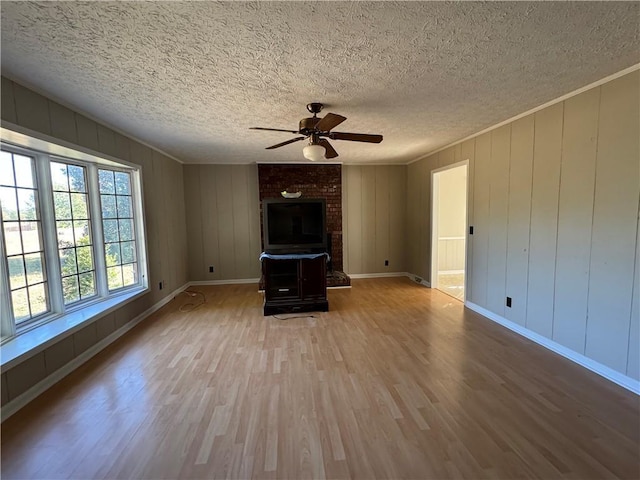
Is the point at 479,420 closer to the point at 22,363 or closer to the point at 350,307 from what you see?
the point at 350,307

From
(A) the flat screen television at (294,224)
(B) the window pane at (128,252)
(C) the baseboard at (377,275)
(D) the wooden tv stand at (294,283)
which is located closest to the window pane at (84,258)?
(B) the window pane at (128,252)

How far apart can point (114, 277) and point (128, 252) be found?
0.36 m

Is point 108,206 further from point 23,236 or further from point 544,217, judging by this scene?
point 544,217

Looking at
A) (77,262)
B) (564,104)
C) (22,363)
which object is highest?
(564,104)

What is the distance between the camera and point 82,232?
292 centimetres

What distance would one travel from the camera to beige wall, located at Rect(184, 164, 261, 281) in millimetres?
5340

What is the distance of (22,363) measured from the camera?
1.97 m

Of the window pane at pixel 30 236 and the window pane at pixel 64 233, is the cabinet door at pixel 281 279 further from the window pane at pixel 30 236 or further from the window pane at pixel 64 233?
the window pane at pixel 30 236

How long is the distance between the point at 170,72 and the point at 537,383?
3468 millimetres

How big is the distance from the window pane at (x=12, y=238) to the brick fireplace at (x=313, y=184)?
350cm

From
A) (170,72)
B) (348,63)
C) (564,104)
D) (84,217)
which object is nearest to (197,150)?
(84,217)

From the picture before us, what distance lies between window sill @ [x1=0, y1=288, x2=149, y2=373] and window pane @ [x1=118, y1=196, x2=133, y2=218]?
3.38 ft

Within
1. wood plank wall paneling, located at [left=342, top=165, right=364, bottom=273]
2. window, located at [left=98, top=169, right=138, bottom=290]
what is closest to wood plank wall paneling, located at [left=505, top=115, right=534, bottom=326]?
wood plank wall paneling, located at [left=342, top=165, right=364, bottom=273]

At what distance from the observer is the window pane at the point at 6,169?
215 centimetres
